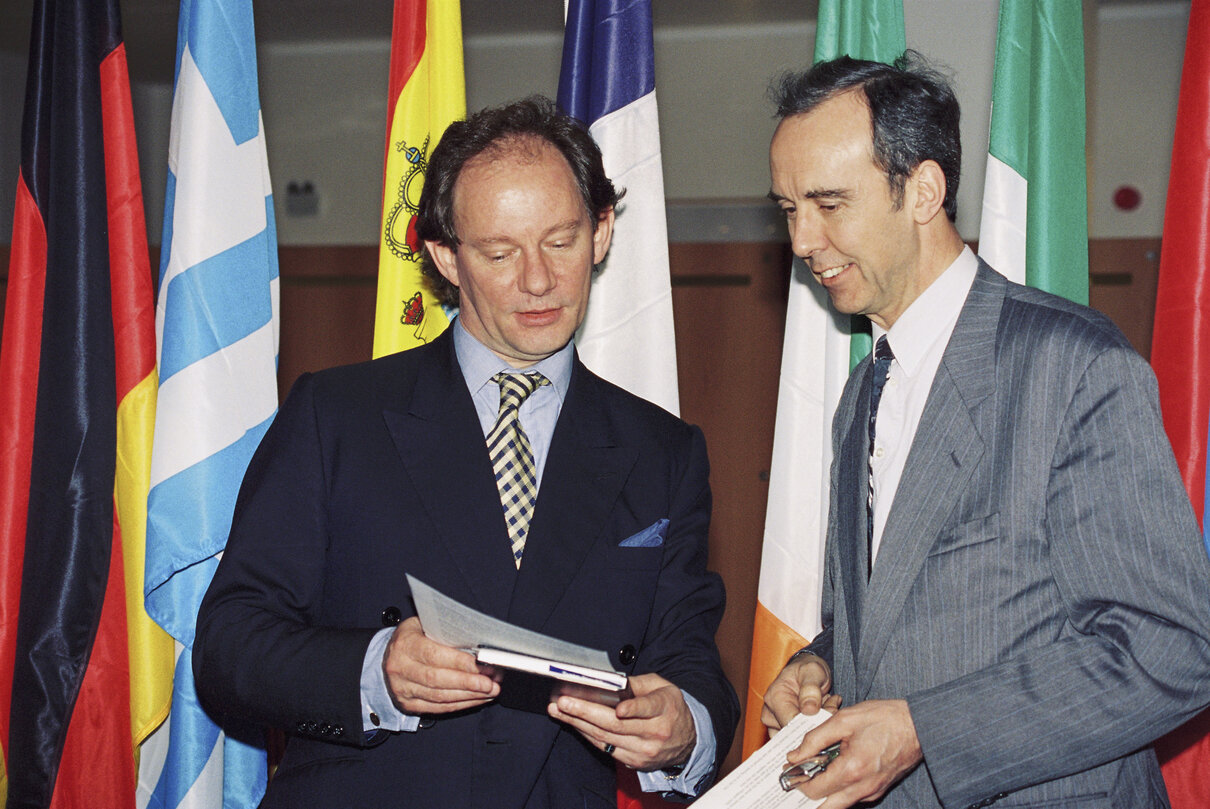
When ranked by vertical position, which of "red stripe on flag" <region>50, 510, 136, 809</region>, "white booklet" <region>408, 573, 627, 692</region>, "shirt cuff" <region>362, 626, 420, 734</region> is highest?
"white booklet" <region>408, 573, 627, 692</region>

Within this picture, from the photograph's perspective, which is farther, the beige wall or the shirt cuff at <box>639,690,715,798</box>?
the beige wall

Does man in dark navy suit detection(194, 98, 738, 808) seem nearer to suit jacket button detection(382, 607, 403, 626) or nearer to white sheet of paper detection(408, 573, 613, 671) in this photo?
suit jacket button detection(382, 607, 403, 626)

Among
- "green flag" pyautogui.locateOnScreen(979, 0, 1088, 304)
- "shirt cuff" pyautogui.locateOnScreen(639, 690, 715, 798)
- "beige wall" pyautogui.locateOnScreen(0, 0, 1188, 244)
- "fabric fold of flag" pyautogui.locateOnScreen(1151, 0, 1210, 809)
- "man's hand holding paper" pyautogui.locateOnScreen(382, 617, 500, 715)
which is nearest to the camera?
"man's hand holding paper" pyautogui.locateOnScreen(382, 617, 500, 715)

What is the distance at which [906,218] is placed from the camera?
1.70 metres

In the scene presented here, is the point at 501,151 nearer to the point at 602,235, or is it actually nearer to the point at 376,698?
the point at 602,235

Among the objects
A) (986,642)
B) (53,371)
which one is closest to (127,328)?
(53,371)

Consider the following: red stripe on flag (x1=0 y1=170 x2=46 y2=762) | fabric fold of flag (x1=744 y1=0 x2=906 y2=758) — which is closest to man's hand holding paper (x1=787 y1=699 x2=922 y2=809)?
fabric fold of flag (x1=744 y1=0 x2=906 y2=758)

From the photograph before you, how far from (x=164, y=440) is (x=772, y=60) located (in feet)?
12.7

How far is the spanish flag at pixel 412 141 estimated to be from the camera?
243 cm

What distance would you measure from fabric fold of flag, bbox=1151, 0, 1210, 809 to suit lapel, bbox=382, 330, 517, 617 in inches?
54.9

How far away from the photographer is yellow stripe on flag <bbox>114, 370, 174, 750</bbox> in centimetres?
240

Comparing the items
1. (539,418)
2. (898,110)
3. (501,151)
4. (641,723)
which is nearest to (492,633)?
(641,723)

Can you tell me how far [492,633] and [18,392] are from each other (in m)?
1.81

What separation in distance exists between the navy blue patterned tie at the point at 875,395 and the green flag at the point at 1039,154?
0.60 metres
